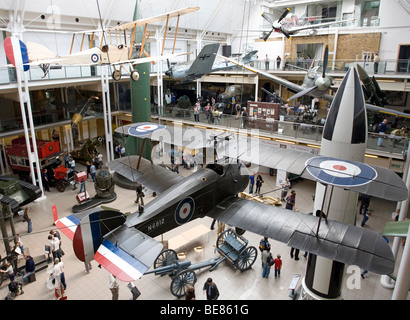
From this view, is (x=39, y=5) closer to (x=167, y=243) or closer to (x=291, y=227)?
(x=167, y=243)

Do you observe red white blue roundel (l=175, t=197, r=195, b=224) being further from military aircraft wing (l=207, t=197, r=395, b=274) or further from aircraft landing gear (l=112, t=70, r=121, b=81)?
aircraft landing gear (l=112, t=70, r=121, b=81)

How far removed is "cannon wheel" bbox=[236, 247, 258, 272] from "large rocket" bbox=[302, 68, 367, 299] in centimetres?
293

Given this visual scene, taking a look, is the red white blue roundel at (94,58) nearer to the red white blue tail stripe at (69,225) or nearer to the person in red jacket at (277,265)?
the red white blue tail stripe at (69,225)

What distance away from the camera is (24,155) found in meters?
16.9

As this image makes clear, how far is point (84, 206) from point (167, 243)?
621cm

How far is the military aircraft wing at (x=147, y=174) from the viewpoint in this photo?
27.8 ft

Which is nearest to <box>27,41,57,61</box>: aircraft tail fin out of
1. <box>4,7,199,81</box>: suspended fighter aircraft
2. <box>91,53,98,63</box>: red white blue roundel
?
<box>4,7,199,81</box>: suspended fighter aircraft

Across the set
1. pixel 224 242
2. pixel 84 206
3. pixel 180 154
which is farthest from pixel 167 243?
pixel 180 154

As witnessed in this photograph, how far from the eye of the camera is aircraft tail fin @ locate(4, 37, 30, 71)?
31.7ft

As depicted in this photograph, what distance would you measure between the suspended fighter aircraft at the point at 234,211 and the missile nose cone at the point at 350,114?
22 millimetres

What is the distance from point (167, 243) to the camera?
10.4 m

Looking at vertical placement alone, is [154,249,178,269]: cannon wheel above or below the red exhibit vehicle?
below

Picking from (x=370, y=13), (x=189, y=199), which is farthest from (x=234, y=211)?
(x=370, y=13)

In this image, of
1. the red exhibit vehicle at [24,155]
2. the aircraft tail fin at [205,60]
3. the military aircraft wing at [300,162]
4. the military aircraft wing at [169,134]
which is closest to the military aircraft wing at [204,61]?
the aircraft tail fin at [205,60]
